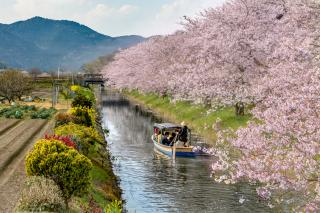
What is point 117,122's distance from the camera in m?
70.5

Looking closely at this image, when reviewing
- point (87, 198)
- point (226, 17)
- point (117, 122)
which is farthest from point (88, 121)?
point (117, 122)

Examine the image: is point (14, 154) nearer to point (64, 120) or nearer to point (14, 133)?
point (64, 120)

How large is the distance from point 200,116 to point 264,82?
→ 27374 mm

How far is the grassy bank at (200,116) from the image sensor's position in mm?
48188

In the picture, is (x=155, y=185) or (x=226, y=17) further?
(x=226, y=17)

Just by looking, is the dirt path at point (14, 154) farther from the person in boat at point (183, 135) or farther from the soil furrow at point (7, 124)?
the person in boat at point (183, 135)

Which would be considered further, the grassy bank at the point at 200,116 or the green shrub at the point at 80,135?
the grassy bank at the point at 200,116

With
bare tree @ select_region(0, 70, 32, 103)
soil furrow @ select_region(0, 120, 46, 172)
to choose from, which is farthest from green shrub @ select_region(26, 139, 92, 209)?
bare tree @ select_region(0, 70, 32, 103)

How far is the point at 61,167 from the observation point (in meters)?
19.5

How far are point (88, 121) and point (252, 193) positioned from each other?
17.0 m

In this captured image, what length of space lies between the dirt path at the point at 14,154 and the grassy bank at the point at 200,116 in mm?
13070

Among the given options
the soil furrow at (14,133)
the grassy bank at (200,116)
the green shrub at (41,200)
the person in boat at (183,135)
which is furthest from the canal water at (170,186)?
the soil furrow at (14,133)

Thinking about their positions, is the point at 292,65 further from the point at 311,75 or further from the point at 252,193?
the point at 252,193

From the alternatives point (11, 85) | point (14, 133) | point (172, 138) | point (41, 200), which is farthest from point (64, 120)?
point (11, 85)
